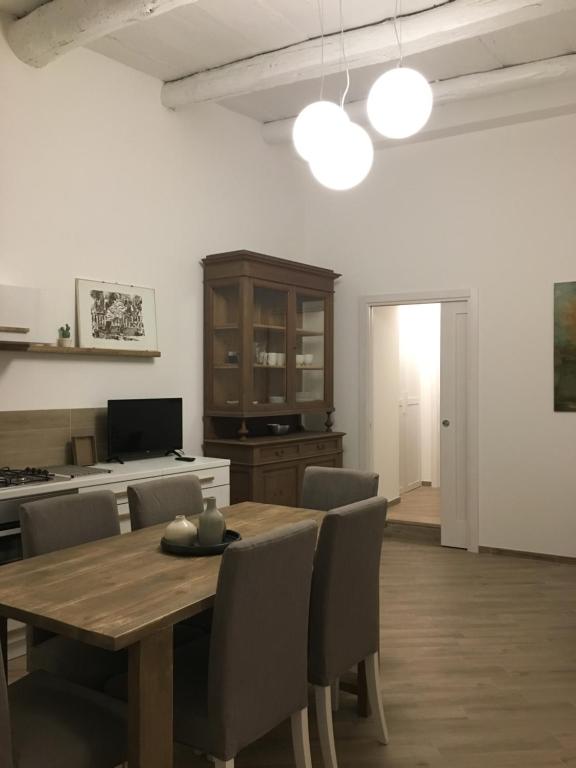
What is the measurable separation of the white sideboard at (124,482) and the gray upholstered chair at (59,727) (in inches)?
55.7

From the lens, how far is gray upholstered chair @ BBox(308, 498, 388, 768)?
91.4 inches

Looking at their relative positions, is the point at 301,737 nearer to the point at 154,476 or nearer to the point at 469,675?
the point at 469,675

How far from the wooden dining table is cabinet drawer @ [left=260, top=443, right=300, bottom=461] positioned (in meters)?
2.45

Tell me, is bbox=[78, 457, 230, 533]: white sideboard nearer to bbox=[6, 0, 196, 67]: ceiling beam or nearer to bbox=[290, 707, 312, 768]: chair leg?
bbox=[290, 707, 312, 768]: chair leg

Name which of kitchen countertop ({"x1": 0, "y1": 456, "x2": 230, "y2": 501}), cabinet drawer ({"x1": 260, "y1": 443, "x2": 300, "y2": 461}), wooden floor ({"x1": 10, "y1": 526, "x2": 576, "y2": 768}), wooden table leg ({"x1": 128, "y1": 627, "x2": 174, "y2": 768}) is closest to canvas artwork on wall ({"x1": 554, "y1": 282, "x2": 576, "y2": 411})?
wooden floor ({"x1": 10, "y1": 526, "x2": 576, "y2": 768})

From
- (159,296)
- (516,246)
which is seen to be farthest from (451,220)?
(159,296)

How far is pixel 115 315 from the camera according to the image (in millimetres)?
4402

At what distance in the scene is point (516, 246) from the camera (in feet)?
17.3

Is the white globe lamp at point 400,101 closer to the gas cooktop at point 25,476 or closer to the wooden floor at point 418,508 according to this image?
the gas cooktop at point 25,476

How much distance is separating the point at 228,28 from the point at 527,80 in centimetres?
203

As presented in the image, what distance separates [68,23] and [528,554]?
467cm

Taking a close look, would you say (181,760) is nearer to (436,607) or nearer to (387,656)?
(387,656)

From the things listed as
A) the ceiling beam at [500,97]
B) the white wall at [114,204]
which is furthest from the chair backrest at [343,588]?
the ceiling beam at [500,97]

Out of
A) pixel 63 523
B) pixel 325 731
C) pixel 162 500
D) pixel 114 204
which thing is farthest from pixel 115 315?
pixel 325 731
